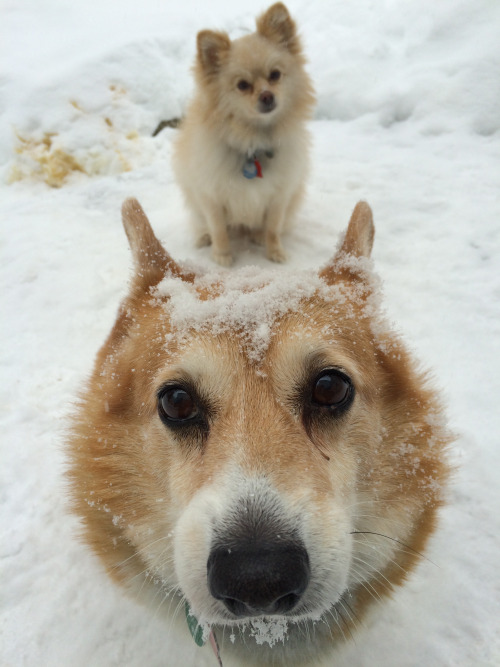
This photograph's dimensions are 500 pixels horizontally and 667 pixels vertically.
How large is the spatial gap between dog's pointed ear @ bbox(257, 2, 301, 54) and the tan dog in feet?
8.80

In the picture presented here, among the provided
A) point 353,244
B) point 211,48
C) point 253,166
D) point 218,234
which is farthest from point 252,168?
point 353,244

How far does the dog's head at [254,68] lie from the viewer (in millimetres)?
3402

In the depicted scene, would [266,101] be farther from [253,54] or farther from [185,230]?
[185,230]

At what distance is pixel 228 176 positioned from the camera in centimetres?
372

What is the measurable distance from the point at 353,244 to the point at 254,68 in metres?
2.49

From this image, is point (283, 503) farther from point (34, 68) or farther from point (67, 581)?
point (34, 68)

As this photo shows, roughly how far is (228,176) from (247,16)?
5.64 m

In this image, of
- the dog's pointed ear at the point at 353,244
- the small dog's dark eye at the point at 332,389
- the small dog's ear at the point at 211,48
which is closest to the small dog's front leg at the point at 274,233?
the small dog's ear at the point at 211,48

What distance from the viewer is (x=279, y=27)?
351 centimetres

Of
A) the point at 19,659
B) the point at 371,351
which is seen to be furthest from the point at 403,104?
the point at 19,659

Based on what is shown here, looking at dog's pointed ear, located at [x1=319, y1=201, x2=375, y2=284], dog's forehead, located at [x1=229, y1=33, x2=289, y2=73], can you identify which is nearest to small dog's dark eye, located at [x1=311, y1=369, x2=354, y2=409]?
dog's pointed ear, located at [x1=319, y1=201, x2=375, y2=284]

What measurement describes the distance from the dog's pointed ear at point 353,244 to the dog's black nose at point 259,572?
102cm

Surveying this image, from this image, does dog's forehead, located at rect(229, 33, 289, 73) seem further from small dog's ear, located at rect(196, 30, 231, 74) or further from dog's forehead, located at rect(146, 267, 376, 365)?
dog's forehead, located at rect(146, 267, 376, 365)

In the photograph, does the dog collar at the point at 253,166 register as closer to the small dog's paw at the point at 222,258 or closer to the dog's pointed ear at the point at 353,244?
the small dog's paw at the point at 222,258
